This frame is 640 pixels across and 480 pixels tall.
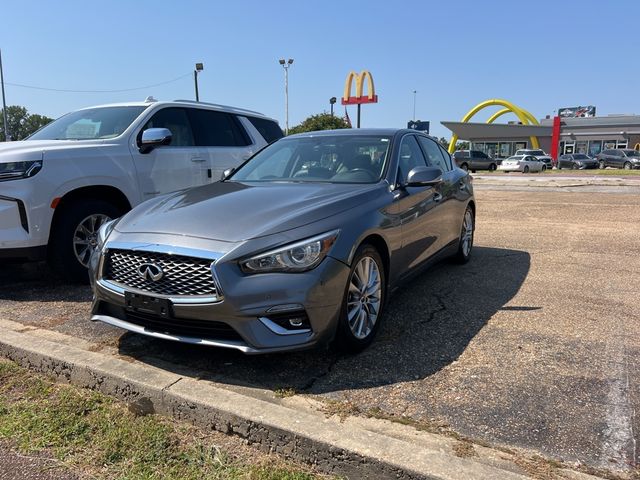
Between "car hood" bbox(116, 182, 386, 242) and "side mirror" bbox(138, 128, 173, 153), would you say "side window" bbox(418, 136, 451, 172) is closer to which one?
"car hood" bbox(116, 182, 386, 242)

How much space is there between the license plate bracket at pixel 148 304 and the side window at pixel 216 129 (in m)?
3.63

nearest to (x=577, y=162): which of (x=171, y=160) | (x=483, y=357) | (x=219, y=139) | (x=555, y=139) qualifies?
(x=555, y=139)

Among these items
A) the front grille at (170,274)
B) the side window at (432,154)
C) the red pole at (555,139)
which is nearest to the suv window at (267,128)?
the side window at (432,154)

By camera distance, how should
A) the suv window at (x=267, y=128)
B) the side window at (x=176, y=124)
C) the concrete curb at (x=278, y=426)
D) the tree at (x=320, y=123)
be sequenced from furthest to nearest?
the tree at (x=320, y=123) → the suv window at (x=267, y=128) → the side window at (x=176, y=124) → the concrete curb at (x=278, y=426)

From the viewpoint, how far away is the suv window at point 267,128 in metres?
7.52

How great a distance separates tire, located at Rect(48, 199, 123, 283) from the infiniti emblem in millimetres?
2130

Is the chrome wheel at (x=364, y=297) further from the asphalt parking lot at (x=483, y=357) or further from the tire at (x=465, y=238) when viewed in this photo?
the tire at (x=465, y=238)

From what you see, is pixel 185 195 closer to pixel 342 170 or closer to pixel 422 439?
pixel 342 170

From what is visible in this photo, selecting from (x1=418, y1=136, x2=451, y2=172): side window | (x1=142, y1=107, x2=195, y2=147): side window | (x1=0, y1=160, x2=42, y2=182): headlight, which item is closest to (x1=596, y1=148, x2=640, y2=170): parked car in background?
(x1=418, y1=136, x2=451, y2=172): side window

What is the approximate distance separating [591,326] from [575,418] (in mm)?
1623

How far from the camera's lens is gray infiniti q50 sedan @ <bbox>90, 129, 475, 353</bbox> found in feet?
9.76

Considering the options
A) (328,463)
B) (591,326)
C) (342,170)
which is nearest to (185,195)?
(342,170)

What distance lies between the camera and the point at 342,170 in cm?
437

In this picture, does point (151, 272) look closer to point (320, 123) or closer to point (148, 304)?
point (148, 304)
